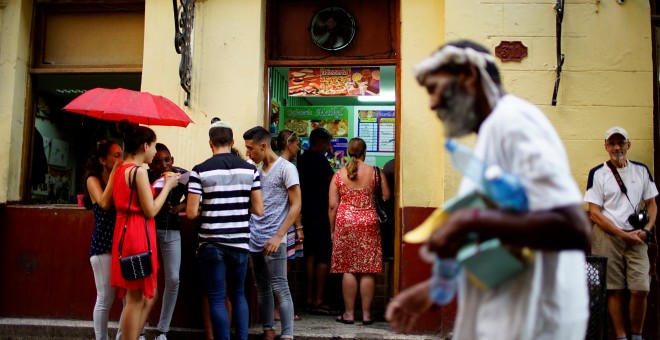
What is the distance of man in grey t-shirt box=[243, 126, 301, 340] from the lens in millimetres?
6047

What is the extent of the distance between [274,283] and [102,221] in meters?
1.53

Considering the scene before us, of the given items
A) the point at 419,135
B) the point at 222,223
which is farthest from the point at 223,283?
the point at 419,135

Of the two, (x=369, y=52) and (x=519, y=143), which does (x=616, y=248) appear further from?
(x=519, y=143)

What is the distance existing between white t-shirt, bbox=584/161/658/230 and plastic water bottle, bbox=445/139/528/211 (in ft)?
15.4

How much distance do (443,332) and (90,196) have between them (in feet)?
11.4

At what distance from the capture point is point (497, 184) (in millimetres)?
2020

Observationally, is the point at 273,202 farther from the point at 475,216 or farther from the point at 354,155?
the point at 475,216

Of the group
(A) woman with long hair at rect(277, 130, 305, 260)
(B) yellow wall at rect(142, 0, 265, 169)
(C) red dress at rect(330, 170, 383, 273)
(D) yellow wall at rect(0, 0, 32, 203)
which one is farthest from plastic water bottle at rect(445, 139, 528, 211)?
(D) yellow wall at rect(0, 0, 32, 203)

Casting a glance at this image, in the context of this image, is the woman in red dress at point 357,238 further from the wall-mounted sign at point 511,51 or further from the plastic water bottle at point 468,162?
the plastic water bottle at point 468,162

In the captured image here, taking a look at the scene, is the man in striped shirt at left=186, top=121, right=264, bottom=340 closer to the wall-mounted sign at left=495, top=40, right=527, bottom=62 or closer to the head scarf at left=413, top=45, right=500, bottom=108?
the wall-mounted sign at left=495, top=40, right=527, bottom=62

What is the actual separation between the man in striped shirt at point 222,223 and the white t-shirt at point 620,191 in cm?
317

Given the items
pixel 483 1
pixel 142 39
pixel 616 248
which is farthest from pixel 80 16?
pixel 616 248

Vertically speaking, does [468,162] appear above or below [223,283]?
above

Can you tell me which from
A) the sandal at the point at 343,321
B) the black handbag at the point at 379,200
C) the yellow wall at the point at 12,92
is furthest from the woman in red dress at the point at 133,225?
the yellow wall at the point at 12,92
